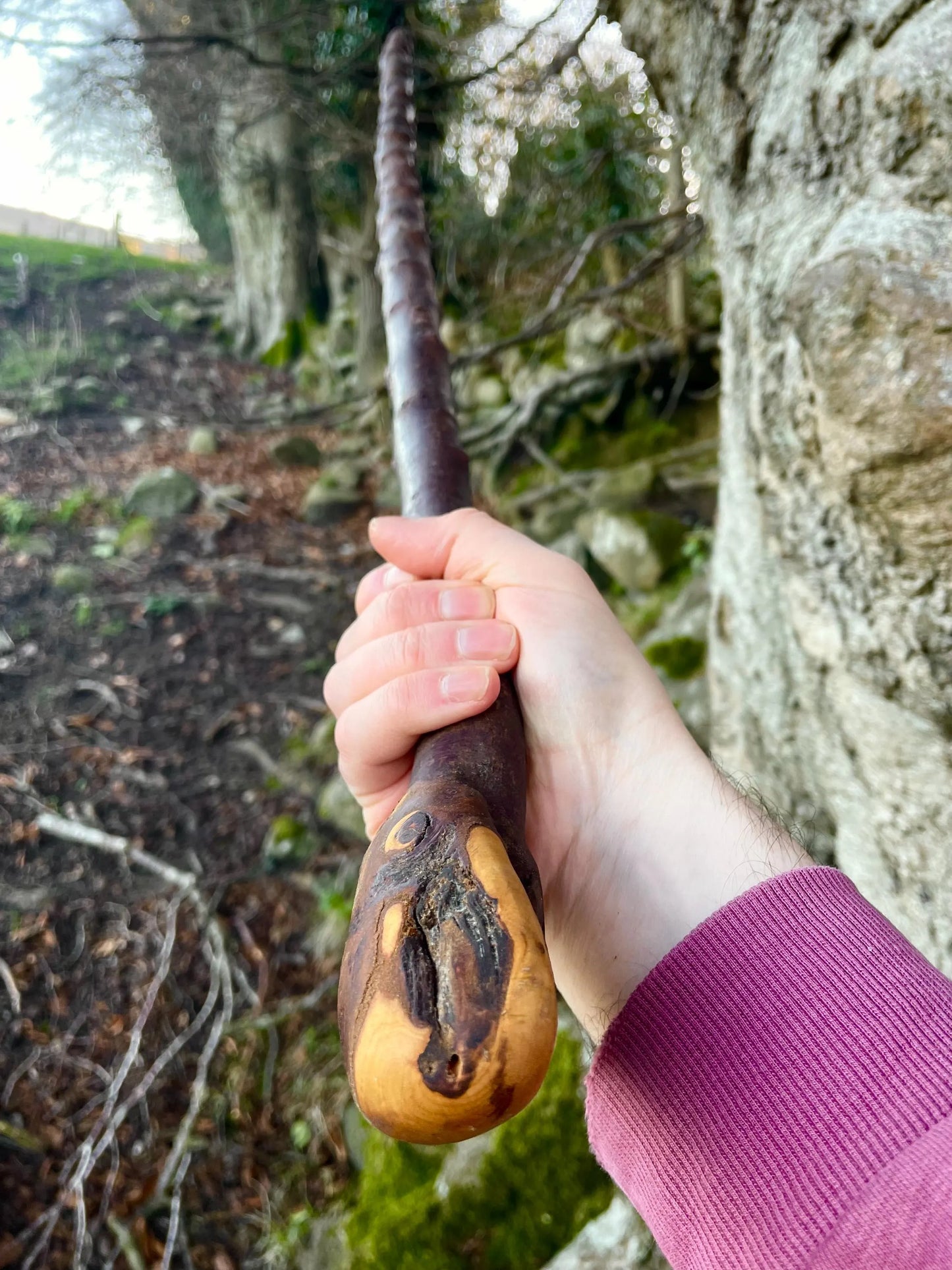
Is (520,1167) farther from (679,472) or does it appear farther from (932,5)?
(679,472)

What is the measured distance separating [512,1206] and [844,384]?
2242 mm

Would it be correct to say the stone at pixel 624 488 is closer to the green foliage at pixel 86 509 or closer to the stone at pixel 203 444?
the green foliage at pixel 86 509

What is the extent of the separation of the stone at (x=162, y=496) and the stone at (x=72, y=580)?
37.0 inches

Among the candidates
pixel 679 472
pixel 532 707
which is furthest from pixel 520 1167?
pixel 679 472

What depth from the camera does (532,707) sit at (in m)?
1.20

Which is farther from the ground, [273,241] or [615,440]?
[273,241]

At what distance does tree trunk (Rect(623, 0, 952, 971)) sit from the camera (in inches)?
45.4

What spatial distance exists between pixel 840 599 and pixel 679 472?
12.0ft

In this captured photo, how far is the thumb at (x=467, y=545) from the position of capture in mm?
1306

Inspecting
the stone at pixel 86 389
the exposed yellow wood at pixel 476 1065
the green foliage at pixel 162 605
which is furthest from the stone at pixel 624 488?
the stone at pixel 86 389

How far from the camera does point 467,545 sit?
1324mm

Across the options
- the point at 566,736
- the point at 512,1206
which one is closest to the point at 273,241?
the point at 566,736

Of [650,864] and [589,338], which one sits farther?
[589,338]

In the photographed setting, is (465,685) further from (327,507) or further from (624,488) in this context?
(327,507)
